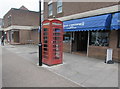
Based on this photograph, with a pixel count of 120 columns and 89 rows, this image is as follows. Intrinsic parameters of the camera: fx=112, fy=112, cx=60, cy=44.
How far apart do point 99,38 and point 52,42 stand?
14.1 feet

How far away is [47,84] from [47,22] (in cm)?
381

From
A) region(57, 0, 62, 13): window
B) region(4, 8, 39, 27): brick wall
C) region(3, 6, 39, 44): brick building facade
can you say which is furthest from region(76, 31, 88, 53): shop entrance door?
region(4, 8, 39, 27): brick wall

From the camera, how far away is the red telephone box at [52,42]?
6.80 m

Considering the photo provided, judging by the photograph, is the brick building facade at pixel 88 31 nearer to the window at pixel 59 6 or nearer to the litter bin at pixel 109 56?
the window at pixel 59 6

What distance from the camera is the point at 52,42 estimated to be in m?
6.85

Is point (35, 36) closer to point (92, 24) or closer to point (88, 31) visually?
point (88, 31)

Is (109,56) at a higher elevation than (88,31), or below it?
below

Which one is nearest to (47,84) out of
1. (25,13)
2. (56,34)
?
(56,34)

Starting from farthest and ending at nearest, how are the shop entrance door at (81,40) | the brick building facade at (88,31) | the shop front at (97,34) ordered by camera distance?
the shop entrance door at (81,40) → the brick building facade at (88,31) → the shop front at (97,34)

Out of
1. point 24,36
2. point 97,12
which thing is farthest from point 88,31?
point 24,36

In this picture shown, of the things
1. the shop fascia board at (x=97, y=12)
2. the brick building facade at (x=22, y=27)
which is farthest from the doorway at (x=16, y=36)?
the shop fascia board at (x=97, y=12)

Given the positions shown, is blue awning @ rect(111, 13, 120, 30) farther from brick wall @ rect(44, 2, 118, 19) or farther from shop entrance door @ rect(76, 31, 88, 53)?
shop entrance door @ rect(76, 31, 88, 53)

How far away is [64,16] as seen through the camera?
41.0ft

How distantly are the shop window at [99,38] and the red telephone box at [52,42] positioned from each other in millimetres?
3554
